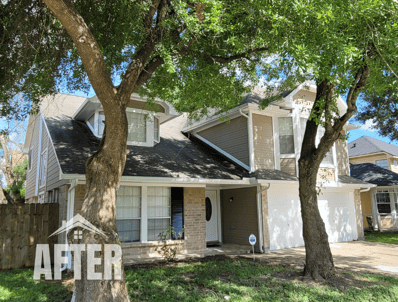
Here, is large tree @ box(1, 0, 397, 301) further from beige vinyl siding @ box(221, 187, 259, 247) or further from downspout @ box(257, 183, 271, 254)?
beige vinyl siding @ box(221, 187, 259, 247)

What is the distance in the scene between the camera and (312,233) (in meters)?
7.90

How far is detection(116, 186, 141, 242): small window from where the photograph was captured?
10375 mm

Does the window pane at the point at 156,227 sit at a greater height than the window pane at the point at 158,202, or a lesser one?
lesser

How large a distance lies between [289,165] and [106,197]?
32.6 ft

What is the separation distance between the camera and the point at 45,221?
33.5ft

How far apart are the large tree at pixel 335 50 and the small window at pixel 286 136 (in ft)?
18.8

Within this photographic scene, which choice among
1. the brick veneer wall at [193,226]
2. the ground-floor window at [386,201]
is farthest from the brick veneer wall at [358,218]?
the brick veneer wall at [193,226]

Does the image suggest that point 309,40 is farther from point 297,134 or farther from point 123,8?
point 297,134

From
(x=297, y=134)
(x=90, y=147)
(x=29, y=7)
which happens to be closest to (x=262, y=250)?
(x=297, y=134)

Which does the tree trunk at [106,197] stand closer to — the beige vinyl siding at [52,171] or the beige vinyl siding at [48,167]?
the beige vinyl siding at [48,167]

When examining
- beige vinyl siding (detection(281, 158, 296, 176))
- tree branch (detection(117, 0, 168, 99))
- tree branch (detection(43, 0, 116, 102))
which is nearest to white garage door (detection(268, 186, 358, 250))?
beige vinyl siding (detection(281, 158, 296, 176))

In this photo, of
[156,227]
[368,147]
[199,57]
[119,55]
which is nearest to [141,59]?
[199,57]

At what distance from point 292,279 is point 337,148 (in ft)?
33.0

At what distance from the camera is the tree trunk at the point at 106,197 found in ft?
16.2
